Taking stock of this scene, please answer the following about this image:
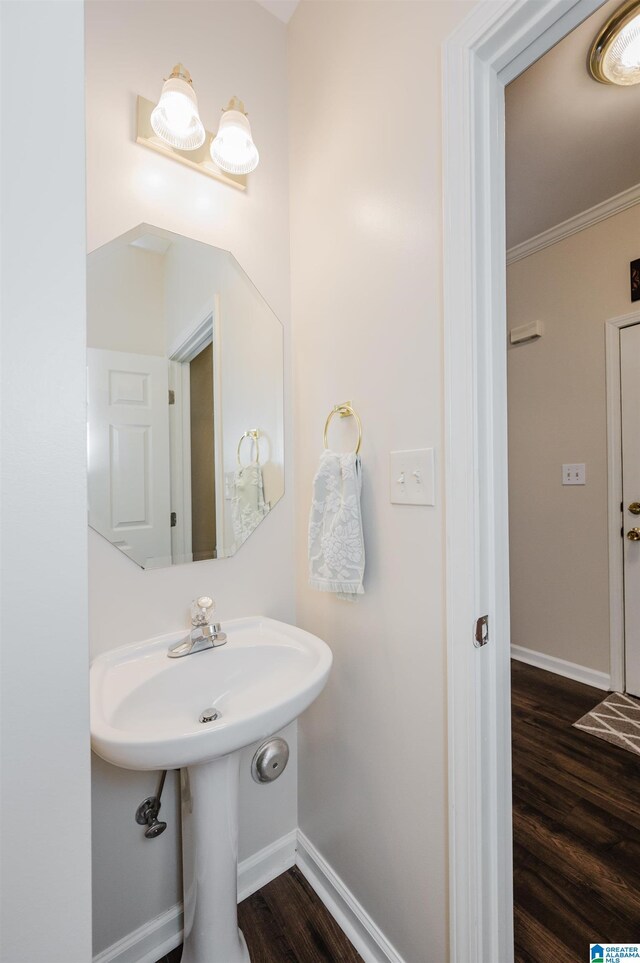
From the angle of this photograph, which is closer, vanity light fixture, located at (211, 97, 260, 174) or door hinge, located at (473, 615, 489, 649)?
door hinge, located at (473, 615, 489, 649)

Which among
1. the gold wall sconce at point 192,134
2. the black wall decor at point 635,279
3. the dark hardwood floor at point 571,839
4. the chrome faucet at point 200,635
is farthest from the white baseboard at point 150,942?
the black wall decor at point 635,279

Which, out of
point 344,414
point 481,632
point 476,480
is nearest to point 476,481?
point 476,480

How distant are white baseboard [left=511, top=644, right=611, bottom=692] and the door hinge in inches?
89.5

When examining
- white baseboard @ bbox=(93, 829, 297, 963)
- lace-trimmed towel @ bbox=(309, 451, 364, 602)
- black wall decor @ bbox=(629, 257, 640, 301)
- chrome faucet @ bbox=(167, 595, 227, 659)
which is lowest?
white baseboard @ bbox=(93, 829, 297, 963)

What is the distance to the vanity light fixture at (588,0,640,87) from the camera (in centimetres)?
131

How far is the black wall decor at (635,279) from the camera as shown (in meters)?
2.31

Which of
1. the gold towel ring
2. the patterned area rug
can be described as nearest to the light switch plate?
the gold towel ring

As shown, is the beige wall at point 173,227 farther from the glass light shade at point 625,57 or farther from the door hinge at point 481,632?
the glass light shade at point 625,57

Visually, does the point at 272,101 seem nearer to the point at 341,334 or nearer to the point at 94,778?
the point at 341,334

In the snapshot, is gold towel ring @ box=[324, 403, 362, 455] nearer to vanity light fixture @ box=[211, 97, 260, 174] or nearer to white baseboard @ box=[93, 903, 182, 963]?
vanity light fixture @ box=[211, 97, 260, 174]

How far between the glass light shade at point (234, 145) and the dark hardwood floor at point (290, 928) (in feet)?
6.98

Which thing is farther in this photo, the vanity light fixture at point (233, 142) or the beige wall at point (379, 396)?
the vanity light fixture at point (233, 142)

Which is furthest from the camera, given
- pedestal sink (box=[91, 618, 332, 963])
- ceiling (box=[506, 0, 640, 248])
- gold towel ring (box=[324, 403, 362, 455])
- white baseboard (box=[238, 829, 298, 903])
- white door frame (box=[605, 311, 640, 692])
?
white door frame (box=[605, 311, 640, 692])

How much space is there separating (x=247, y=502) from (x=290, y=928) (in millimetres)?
1180
